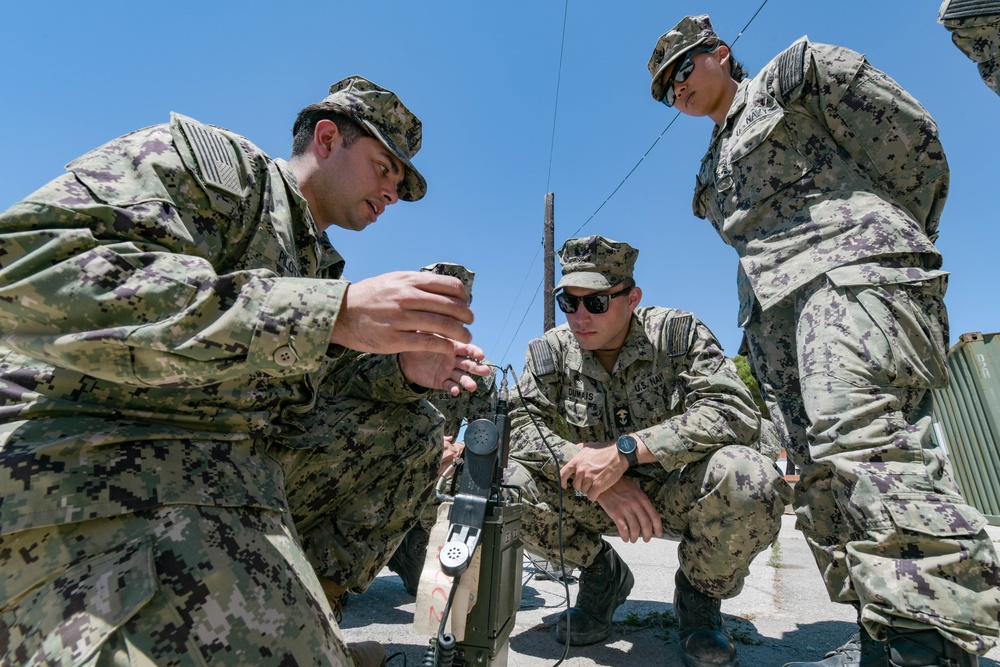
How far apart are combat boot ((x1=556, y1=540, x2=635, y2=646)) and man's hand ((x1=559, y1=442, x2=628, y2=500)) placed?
0.43 m

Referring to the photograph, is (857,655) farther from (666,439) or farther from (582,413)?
(582,413)

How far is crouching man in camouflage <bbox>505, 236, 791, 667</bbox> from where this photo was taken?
2365 millimetres

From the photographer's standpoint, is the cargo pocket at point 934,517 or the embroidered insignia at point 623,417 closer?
the cargo pocket at point 934,517

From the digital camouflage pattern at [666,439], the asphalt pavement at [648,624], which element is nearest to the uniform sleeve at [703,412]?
the digital camouflage pattern at [666,439]

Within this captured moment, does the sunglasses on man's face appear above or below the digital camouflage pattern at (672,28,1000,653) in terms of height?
above

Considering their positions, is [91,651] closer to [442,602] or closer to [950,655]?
[442,602]

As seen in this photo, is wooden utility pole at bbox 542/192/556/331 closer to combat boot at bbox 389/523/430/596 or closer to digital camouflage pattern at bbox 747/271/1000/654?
combat boot at bbox 389/523/430/596

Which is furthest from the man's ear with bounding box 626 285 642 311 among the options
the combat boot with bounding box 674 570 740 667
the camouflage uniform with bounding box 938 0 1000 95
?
the camouflage uniform with bounding box 938 0 1000 95

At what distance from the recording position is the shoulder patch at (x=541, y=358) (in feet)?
10.6

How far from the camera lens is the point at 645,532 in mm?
2543

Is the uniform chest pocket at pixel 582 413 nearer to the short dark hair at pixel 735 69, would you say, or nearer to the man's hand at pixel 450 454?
the man's hand at pixel 450 454

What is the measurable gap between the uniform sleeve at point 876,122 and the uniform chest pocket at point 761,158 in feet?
0.45

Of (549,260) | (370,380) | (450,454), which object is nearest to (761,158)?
(370,380)

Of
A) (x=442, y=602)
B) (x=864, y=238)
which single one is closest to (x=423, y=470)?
(x=442, y=602)
